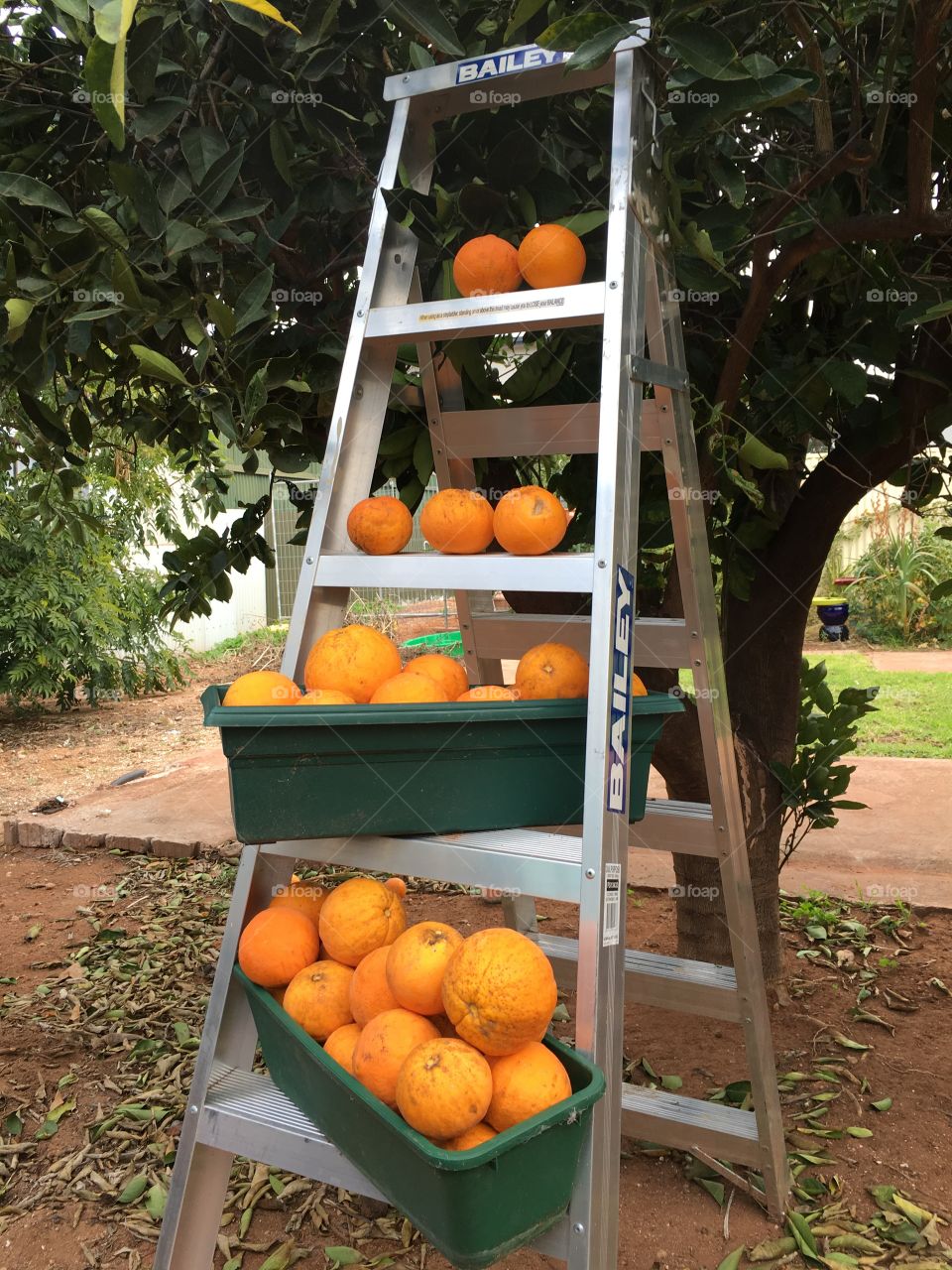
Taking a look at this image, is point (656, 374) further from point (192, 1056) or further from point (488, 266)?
point (192, 1056)

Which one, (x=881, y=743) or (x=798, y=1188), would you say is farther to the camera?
(x=881, y=743)

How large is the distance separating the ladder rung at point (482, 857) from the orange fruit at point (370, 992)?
0.12 m

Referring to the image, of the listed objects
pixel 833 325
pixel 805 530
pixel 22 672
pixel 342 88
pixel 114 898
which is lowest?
pixel 114 898

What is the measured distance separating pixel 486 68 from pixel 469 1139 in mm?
1430

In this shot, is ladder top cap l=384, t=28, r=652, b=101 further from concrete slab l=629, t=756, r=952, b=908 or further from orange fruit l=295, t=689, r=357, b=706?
concrete slab l=629, t=756, r=952, b=908

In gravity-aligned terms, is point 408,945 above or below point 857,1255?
above

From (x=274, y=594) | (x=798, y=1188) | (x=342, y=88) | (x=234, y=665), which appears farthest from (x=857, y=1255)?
(x=274, y=594)

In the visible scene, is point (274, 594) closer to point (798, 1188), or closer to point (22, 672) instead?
point (22, 672)

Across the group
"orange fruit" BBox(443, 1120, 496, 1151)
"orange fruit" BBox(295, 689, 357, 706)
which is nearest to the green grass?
"orange fruit" BBox(295, 689, 357, 706)

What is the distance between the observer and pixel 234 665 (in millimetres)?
10695

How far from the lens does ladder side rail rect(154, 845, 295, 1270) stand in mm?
1402

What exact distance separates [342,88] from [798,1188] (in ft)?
8.02

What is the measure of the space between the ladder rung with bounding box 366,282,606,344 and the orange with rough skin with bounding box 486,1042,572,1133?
3.06ft

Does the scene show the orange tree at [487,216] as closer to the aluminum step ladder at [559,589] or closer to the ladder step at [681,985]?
the aluminum step ladder at [559,589]
